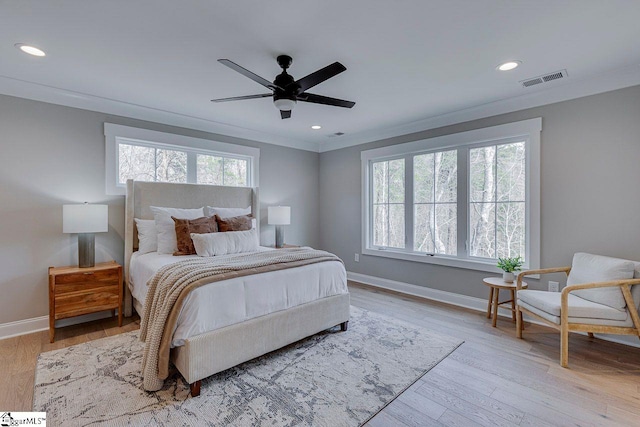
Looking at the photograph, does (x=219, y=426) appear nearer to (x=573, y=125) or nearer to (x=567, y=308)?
(x=567, y=308)

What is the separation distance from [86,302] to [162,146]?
6.77 ft

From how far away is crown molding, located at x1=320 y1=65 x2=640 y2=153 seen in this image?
9.03ft

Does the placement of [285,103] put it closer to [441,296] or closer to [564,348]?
[564,348]

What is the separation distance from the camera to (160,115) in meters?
3.84

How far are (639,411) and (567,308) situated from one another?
2.43ft

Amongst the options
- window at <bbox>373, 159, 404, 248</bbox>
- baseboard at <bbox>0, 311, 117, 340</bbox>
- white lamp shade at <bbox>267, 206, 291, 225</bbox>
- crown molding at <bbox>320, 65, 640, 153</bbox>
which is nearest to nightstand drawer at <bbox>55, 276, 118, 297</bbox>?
baseboard at <bbox>0, 311, 117, 340</bbox>

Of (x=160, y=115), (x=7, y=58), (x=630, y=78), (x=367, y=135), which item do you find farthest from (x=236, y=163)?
(x=630, y=78)

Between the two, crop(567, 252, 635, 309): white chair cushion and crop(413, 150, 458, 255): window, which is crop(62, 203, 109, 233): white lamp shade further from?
crop(567, 252, 635, 309): white chair cushion

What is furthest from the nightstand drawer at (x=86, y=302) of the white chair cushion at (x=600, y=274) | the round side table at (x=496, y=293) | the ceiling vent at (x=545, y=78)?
the ceiling vent at (x=545, y=78)

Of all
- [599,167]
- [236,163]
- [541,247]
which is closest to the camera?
[599,167]

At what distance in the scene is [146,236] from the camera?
11.2 ft

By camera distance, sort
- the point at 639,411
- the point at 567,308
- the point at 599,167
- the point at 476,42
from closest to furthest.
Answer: the point at 639,411
the point at 476,42
the point at 567,308
the point at 599,167

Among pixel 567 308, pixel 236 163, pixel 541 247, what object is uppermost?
pixel 236 163

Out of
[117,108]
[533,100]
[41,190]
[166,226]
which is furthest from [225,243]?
[533,100]
